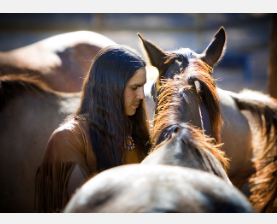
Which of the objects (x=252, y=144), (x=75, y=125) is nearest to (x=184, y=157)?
(x=75, y=125)

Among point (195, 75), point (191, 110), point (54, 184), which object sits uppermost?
point (195, 75)

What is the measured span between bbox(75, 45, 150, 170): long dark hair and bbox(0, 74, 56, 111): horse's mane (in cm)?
65

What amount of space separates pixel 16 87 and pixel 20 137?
0.30 meters

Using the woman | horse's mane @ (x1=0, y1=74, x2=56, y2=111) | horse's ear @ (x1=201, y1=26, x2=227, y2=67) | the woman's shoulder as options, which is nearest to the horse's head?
horse's ear @ (x1=201, y1=26, x2=227, y2=67)

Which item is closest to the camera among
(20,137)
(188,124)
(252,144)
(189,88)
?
(188,124)

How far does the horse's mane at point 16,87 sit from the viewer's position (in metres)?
1.41

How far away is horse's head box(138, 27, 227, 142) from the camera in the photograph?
3.16 feet

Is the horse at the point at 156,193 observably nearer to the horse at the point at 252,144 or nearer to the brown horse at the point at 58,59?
the horse at the point at 252,144

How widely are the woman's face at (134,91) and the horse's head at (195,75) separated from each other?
87 millimetres

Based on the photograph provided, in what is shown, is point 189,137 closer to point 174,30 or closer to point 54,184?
point 54,184

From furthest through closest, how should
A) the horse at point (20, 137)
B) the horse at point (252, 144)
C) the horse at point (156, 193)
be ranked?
the horse at point (252, 144) → the horse at point (20, 137) → the horse at point (156, 193)

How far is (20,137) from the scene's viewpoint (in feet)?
4.70

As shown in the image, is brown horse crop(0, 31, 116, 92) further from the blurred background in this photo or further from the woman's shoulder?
the woman's shoulder

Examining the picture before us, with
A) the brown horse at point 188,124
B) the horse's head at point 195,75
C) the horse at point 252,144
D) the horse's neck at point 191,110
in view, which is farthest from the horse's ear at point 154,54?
the horse at point 252,144
